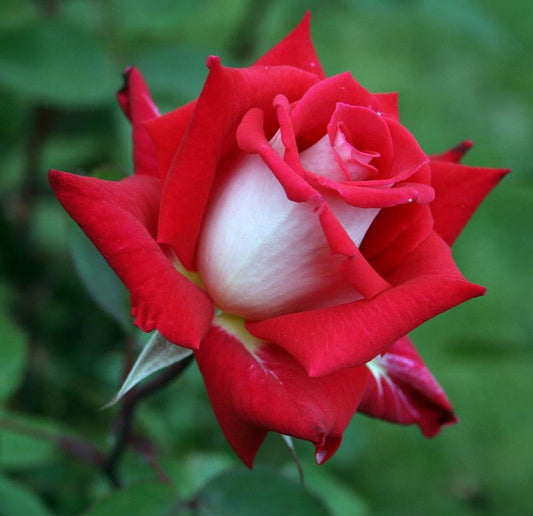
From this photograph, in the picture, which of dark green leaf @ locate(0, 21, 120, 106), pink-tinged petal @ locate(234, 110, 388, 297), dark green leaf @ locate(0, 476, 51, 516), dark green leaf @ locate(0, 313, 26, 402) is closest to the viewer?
pink-tinged petal @ locate(234, 110, 388, 297)

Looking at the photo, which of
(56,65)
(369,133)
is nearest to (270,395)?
(369,133)

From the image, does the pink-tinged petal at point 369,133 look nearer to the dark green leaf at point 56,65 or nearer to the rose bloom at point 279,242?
the rose bloom at point 279,242

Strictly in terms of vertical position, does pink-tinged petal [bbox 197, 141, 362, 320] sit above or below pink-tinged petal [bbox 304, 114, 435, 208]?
below

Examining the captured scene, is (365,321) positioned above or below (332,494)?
above

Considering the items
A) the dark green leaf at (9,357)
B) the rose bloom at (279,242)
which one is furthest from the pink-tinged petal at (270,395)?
the dark green leaf at (9,357)

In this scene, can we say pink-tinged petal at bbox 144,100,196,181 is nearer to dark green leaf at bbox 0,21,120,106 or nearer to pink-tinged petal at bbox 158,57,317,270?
pink-tinged petal at bbox 158,57,317,270

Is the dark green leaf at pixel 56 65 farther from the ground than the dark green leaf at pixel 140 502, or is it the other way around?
the dark green leaf at pixel 56 65

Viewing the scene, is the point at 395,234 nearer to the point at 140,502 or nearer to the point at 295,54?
the point at 295,54

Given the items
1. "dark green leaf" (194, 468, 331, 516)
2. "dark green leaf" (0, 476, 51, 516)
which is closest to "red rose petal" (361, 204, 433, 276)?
"dark green leaf" (194, 468, 331, 516)
